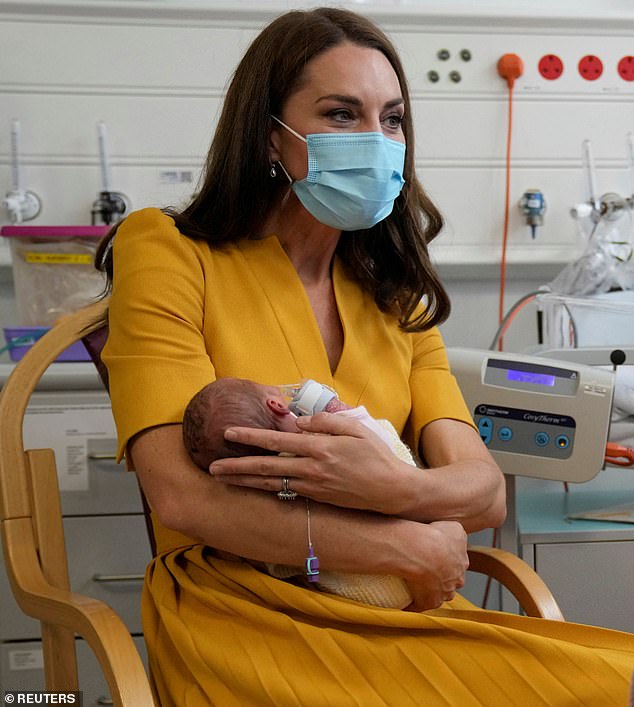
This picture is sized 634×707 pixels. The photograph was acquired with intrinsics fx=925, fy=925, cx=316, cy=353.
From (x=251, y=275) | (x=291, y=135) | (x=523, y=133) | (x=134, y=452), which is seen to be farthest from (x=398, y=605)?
(x=523, y=133)

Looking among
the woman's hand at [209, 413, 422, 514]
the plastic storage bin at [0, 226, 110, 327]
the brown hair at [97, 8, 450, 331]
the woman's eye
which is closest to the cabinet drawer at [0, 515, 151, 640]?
the plastic storage bin at [0, 226, 110, 327]

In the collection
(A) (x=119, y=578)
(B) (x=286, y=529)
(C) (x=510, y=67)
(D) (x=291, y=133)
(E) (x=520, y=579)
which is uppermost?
(C) (x=510, y=67)

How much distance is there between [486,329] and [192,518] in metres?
1.70

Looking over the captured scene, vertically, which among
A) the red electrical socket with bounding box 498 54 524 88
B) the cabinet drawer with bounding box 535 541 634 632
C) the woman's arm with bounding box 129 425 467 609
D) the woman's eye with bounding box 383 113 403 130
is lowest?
the cabinet drawer with bounding box 535 541 634 632

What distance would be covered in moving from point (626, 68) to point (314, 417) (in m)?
2.03

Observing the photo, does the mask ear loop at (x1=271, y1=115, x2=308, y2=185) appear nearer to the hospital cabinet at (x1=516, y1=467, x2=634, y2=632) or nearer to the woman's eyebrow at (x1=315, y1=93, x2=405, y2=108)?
the woman's eyebrow at (x1=315, y1=93, x2=405, y2=108)

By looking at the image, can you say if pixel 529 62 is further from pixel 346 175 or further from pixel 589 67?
pixel 346 175

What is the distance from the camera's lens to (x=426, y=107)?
269 centimetres

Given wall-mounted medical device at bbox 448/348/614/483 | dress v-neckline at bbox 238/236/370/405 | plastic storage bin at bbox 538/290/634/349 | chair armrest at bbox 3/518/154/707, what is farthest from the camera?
plastic storage bin at bbox 538/290/634/349

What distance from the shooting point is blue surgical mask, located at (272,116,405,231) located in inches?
58.6

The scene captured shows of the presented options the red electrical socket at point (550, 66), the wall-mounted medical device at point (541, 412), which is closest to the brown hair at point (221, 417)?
the wall-mounted medical device at point (541, 412)

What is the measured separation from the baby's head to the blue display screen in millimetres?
634

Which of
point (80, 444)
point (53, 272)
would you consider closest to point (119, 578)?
point (80, 444)

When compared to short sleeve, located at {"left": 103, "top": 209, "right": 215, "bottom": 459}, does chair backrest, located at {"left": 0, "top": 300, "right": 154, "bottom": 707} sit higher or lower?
lower
